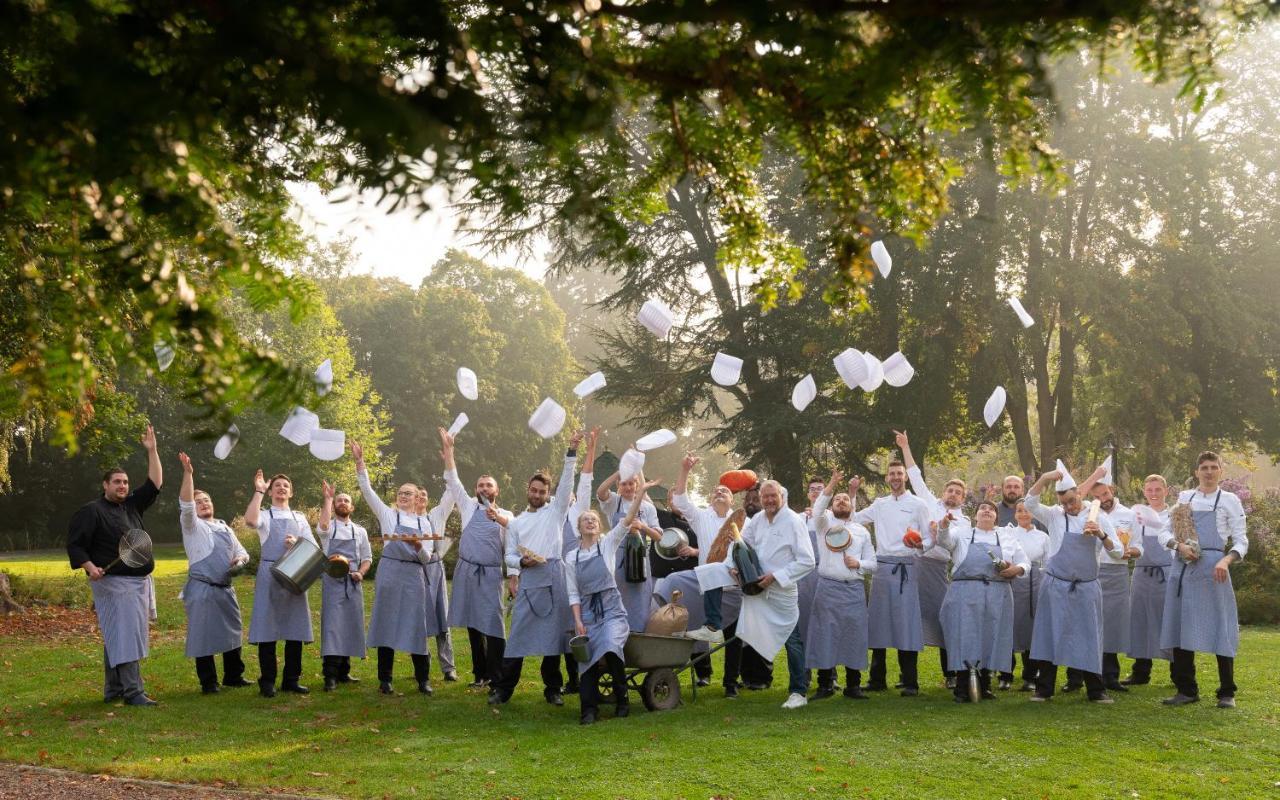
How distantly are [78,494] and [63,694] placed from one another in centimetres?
3484

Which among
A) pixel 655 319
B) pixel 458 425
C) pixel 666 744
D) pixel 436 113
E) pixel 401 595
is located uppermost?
pixel 655 319

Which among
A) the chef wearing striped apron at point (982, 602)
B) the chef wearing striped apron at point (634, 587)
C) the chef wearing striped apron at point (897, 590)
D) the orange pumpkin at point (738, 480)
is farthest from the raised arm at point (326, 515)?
the chef wearing striped apron at point (982, 602)

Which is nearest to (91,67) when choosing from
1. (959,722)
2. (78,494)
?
(959,722)

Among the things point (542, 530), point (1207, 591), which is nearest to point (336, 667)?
point (542, 530)

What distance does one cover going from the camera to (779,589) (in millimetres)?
11609

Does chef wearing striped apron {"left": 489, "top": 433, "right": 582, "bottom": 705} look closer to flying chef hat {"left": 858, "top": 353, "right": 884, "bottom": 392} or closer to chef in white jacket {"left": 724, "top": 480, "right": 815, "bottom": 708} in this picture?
chef in white jacket {"left": 724, "top": 480, "right": 815, "bottom": 708}

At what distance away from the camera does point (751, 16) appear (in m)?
2.38

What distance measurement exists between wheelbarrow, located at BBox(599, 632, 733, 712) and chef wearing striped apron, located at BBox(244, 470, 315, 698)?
11.0 feet

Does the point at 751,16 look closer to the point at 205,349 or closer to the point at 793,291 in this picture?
the point at 793,291

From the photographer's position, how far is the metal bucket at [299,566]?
12.2 metres

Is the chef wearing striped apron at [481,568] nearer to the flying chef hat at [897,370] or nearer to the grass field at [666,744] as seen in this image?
the grass field at [666,744]

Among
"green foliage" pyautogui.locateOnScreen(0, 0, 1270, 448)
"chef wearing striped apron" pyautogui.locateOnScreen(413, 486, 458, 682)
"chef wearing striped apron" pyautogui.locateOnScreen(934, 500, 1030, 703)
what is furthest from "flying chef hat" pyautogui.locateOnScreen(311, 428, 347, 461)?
"green foliage" pyautogui.locateOnScreen(0, 0, 1270, 448)

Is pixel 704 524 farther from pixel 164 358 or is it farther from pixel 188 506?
pixel 164 358

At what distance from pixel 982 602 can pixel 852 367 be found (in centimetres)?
471
